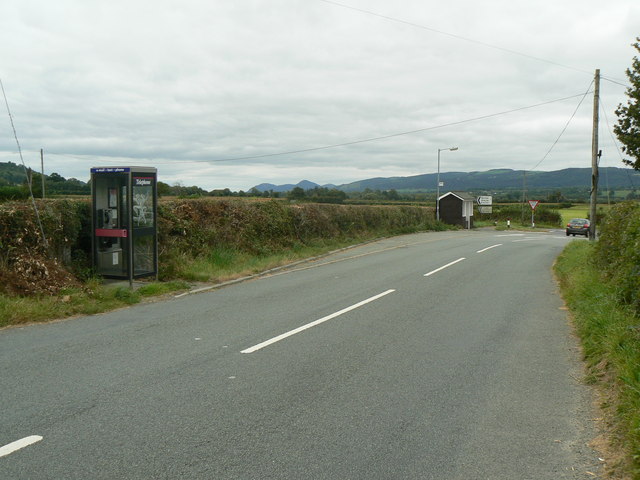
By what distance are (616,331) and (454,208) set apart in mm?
50941

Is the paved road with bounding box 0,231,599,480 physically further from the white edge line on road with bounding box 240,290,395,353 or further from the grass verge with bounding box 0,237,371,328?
the grass verge with bounding box 0,237,371,328

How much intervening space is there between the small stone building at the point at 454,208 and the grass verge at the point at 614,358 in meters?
45.9

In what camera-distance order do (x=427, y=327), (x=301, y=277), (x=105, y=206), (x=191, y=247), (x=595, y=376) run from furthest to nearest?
(x=191, y=247)
(x=301, y=277)
(x=105, y=206)
(x=427, y=327)
(x=595, y=376)

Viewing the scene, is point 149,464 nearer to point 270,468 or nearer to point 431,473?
point 270,468

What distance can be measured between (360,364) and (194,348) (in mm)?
2240

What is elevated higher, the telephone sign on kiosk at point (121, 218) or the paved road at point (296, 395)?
the telephone sign on kiosk at point (121, 218)

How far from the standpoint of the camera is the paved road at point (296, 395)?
4066 millimetres

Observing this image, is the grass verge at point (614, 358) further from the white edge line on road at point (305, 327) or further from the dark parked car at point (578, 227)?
the dark parked car at point (578, 227)

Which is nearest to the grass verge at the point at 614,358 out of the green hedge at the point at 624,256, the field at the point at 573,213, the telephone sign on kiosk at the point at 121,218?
the green hedge at the point at 624,256

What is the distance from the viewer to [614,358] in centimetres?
620

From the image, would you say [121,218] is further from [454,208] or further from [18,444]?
[454,208]

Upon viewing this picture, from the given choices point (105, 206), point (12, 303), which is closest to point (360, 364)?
point (12, 303)

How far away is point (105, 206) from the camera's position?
12.8m

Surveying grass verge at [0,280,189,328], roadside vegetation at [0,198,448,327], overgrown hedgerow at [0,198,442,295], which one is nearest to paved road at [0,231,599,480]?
grass verge at [0,280,189,328]
